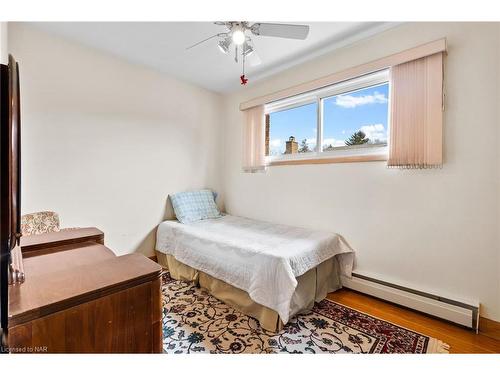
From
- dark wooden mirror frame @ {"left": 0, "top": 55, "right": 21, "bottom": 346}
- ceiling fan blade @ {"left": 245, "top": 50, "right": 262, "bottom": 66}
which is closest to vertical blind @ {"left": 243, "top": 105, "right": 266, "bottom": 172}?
ceiling fan blade @ {"left": 245, "top": 50, "right": 262, "bottom": 66}

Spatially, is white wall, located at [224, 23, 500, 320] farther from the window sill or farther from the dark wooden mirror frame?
the dark wooden mirror frame

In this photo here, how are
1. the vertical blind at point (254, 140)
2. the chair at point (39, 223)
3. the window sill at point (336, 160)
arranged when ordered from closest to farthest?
the chair at point (39, 223), the window sill at point (336, 160), the vertical blind at point (254, 140)

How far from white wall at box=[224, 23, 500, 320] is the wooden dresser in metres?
1.96

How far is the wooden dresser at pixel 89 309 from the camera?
0.64m

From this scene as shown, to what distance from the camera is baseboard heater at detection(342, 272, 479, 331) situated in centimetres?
161

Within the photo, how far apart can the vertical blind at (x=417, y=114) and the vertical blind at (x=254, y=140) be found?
151cm

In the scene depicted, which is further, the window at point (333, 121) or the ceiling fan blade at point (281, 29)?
the window at point (333, 121)

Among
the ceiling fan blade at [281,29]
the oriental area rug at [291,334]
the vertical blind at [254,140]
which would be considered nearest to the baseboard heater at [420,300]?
the oriental area rug at [291,334]

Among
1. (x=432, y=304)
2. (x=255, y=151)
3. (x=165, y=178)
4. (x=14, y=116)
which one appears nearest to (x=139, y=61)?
(x=165, y=178)

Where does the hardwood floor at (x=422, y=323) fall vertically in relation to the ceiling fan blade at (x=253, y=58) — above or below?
below

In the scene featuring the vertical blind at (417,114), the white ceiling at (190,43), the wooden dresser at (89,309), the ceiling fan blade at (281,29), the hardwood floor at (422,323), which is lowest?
the hardwood floor at (422,323)

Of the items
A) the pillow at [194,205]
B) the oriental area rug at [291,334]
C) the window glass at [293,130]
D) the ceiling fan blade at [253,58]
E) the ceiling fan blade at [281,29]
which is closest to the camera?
the oriental area rug at [291,334]

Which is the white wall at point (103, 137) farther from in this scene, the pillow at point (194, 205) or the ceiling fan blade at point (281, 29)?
the ceiling fan blade at point (281, 29)

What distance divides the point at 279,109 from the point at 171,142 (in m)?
1.50
